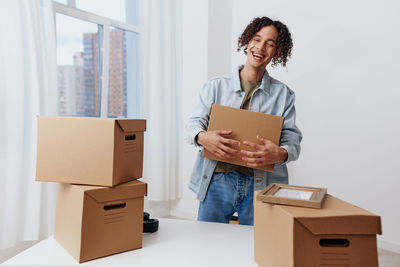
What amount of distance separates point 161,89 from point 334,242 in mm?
2597

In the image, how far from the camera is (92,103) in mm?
2939

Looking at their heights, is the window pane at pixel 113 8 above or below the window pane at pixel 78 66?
above

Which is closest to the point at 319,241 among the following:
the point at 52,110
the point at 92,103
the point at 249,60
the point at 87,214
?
the point at 87,214

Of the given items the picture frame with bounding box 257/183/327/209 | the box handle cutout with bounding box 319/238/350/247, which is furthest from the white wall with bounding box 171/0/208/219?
the box handle cutout with bounding box 319/238/350/247

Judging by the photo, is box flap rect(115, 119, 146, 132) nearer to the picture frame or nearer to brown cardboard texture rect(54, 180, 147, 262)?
brown cardboard texture rect(54, 180, 147, 262)

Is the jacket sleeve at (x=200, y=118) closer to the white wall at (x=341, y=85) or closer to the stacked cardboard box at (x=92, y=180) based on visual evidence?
the stacked cardboard box at (x=92, y=180)

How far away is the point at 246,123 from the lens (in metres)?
1.32

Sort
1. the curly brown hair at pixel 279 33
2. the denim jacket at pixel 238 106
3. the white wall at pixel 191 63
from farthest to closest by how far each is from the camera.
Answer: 1. the white wall at pixel 191 63
2. the curly brown hair at pixel 279 33
3. the denim jacket at pixel 238 106

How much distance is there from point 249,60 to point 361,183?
1824 millimetres

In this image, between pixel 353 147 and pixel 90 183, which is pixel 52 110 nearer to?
pixel 90 183

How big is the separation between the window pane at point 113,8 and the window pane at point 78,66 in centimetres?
12

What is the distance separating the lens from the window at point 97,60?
2.66 meters

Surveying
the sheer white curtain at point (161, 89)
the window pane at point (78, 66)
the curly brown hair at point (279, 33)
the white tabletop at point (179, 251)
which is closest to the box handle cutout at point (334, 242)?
the white tabletop at point (179, 251)

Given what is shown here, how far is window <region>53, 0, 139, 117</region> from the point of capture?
2.66 metres
